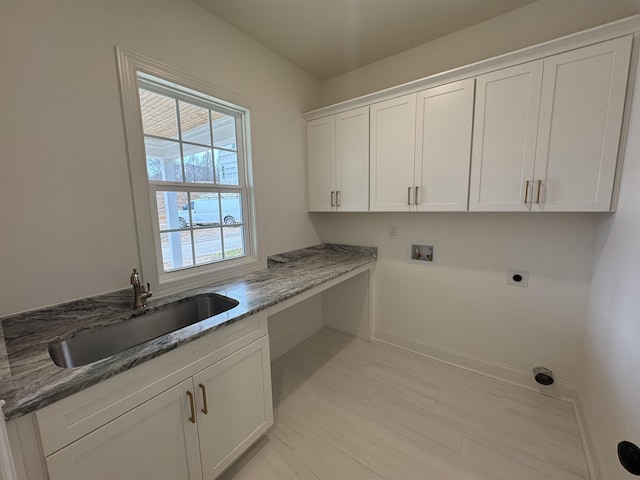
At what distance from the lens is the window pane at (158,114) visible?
158 centimetres

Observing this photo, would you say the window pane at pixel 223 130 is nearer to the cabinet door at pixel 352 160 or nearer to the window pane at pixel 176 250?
the window pane at pixel 176 250

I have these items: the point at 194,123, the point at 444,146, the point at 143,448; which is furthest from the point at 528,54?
the point at 143,448

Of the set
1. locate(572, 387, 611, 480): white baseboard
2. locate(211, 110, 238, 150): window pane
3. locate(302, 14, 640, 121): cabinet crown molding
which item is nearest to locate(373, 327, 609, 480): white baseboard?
locate(572, 387, 611, 480): white baseboard

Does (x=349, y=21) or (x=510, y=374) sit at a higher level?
(x=349, y=21)

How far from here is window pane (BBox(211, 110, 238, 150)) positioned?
194 cm

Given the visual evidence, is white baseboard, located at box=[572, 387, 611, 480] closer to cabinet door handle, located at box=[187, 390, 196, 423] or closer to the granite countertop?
the granite countertop

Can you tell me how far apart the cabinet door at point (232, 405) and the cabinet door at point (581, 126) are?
6.40 feet

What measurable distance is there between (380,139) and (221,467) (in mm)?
2393

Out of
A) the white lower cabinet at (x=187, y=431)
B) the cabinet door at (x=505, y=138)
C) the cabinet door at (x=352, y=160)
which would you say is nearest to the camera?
the white lower cabinet at (x=187, y=431)

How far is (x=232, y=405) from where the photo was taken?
131 cm

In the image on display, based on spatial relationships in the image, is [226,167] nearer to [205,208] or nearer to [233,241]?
[205,208]

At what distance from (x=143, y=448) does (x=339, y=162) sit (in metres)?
2.27

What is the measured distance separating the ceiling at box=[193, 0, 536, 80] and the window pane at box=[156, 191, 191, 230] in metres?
1.26

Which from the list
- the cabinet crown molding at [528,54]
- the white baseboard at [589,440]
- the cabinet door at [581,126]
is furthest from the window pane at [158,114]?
the white baseboard at [589,440]
